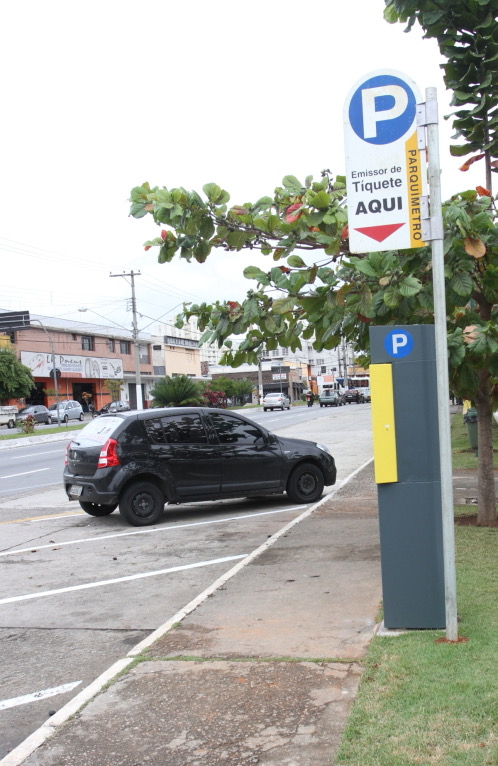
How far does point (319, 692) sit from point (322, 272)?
11.8ft

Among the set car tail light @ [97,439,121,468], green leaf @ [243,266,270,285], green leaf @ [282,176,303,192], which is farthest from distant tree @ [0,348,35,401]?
green leaf @ [243,266,270,285]

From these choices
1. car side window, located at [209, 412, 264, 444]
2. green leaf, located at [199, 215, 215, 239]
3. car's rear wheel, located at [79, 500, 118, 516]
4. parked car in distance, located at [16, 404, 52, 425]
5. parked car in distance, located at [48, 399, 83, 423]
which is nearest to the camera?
green leaf, located at [199, 215, 215, 239]

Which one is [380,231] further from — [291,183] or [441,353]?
[291,183]

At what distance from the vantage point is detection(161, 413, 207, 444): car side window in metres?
11.4

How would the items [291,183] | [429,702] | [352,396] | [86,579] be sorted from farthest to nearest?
[352,396] < [86,579] < [291,183] < [429,702]

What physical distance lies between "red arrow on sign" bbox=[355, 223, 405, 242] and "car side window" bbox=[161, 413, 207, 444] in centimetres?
684

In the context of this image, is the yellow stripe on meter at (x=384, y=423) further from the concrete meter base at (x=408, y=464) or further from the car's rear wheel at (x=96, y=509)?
the car's rear wheel at (x=96, y=509)

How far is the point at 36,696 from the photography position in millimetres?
4688

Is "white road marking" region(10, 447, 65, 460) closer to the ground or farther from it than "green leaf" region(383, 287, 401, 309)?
closer to the ground

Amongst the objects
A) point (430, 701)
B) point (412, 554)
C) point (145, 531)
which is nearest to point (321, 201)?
point (412, 554)

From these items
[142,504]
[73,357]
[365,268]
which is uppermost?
[73,357]

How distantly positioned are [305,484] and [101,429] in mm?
3468

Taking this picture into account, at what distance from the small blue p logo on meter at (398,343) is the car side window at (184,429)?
6710 mm

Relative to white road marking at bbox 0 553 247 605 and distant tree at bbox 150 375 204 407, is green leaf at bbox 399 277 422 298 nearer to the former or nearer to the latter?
white road marking at bbox 0 553 247 605
